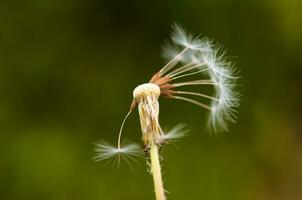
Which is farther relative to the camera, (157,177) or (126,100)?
(126,100)

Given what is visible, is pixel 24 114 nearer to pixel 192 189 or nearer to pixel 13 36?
pixel 13 36

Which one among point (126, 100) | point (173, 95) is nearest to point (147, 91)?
point (173, 95)

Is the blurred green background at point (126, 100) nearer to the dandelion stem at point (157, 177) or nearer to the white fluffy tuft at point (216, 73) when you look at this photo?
the white fluffy tuft at point (216, 73)

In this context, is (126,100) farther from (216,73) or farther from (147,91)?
(147,91)

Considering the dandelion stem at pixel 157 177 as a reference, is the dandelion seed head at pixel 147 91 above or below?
above

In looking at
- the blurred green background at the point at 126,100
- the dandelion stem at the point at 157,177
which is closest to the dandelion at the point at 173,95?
the dandelion stem at the point at 157,177

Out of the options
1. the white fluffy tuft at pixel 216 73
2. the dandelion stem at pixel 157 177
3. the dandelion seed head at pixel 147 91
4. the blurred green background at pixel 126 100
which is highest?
the blurred green background at pixel 126 100

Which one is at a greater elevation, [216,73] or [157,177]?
[216,73]
